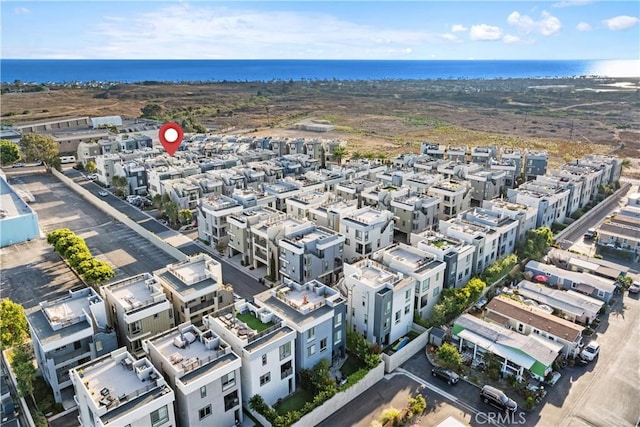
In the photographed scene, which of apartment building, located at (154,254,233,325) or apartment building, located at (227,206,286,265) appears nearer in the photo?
apartment building, located at (154,254,233,325)

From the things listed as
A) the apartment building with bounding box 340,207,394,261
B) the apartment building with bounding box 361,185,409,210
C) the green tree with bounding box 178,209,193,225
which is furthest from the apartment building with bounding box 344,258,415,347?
the green tree with bounding box 178,209,193,225

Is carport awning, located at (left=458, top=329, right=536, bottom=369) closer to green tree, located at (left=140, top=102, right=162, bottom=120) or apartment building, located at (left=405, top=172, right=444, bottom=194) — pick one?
apartment building, located at (left=405, top=172, right=444, bottom=194)

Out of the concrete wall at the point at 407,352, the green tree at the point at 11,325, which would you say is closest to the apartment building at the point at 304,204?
the concrete wall at the point at 407,352

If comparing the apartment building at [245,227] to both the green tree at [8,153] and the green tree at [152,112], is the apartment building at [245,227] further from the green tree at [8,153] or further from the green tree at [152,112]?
the green tree at [152,112]

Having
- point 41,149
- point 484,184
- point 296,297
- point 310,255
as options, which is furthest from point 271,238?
point 41,149

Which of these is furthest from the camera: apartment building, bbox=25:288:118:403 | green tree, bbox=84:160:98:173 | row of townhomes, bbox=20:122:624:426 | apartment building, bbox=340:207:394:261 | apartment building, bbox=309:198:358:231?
green tree, bbox=84:160:98:173

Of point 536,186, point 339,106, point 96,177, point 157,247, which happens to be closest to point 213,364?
point 157,247
